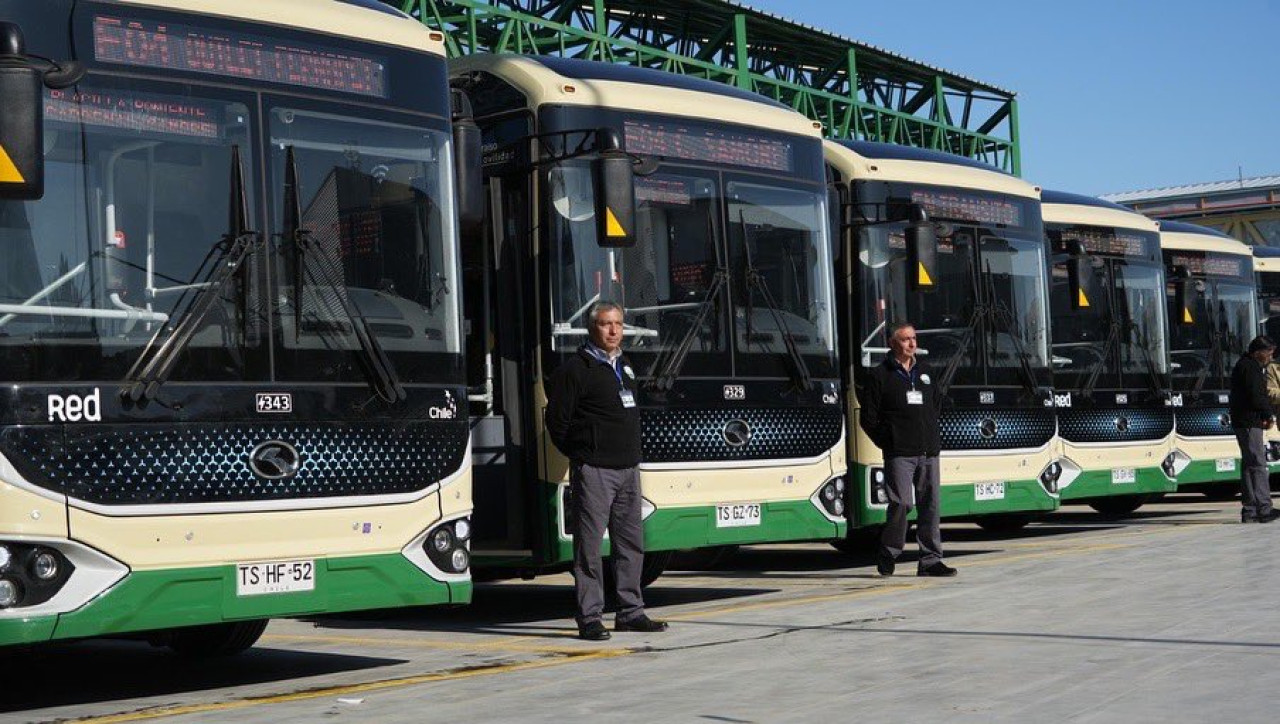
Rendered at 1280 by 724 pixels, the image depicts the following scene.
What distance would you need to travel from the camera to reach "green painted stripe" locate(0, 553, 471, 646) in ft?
25.4

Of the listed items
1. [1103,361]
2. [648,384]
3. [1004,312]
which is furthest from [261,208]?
[1103,361]

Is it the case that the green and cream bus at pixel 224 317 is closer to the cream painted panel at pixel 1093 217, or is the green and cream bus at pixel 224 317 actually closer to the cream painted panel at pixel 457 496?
the cream painted panel at pixel 457 496

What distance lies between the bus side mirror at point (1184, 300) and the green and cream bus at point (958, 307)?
360cm

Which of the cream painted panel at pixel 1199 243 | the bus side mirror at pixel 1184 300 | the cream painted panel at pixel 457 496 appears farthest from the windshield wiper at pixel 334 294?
the cream painted panel at pixel 1199 243

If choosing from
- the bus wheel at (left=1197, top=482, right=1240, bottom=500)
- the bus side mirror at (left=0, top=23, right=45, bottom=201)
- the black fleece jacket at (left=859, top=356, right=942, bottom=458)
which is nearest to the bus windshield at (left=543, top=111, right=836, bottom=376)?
the black fleece jacket at (left=859, top=356, right=942, bottom=458)

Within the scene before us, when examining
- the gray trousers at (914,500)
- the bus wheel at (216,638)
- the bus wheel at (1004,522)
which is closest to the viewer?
the bus wheel at (216,638)

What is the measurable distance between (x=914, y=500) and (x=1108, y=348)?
5.49 m

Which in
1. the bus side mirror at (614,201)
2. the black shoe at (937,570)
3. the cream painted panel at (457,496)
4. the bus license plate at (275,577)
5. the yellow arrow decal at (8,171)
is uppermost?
the bus side mirror at (614,201)

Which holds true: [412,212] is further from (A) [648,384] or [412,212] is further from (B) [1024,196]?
(B) [1024,196]

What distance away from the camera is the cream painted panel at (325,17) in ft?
28.5

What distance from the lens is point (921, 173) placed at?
52.3 ft

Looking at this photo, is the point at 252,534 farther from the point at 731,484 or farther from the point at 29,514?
the point at 731,484

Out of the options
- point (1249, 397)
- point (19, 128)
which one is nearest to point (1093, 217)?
point (1249, 397)

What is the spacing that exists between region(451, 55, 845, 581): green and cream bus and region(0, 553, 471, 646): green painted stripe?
222 cm
